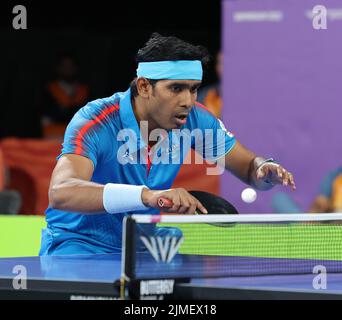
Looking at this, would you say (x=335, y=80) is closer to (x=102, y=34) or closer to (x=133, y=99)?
(x=133, y=99)

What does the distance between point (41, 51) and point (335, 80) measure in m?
6.27

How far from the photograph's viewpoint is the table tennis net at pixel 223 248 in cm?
517

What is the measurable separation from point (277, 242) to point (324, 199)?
4.22 meters

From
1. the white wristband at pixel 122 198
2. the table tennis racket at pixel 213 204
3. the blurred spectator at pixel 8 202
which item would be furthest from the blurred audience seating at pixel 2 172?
the white wristband at pixel 122 198

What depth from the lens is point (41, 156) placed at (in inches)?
544

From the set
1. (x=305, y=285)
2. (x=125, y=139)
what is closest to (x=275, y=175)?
(x=125, y=139)

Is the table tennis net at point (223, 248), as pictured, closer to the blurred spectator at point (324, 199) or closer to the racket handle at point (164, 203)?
the racket handle at point (164, 203)

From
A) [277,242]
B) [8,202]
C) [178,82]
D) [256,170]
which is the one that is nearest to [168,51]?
[178,82]

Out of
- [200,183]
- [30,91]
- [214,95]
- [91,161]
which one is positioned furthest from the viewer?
[30,91]

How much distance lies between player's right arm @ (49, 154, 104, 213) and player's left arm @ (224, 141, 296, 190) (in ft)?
3.85

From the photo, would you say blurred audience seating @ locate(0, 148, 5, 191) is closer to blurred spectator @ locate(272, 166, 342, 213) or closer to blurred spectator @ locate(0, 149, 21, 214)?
blurred spectator @ locate(0, 149, 21, 214)

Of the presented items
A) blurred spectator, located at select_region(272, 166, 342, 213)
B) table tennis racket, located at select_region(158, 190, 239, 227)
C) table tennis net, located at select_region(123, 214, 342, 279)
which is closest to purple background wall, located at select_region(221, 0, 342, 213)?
blurred spectator, located at select_region(272, 166, 342, 213)

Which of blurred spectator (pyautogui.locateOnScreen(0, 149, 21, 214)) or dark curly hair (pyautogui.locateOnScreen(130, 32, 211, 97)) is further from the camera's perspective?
blurred spectator (pyautogui.locateOnScreen(0, 149, 21, 214))

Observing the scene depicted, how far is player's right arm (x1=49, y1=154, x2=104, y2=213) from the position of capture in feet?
19.5
